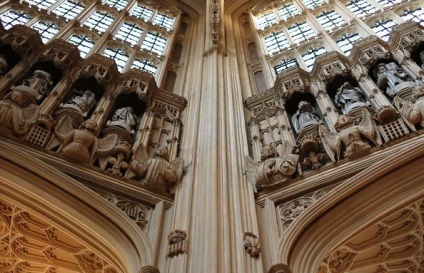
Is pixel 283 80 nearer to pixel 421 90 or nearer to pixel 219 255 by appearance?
pixel 421 90

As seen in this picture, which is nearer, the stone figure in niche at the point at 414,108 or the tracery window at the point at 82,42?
the stone figure in niche at the point at 414,108

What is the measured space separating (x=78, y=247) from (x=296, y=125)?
554cm

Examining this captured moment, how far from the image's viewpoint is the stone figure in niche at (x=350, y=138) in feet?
28.7

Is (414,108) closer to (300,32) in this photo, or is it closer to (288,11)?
(300,32)

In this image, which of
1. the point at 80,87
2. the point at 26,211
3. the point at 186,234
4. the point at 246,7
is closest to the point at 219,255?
the point at 186,234

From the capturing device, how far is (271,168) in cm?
884

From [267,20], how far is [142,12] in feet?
17.9

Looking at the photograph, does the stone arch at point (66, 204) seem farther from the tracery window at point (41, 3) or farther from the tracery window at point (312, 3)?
the tracery window at point (312, 3)

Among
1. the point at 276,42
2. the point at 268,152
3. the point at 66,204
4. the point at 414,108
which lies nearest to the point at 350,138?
the point at 414,108

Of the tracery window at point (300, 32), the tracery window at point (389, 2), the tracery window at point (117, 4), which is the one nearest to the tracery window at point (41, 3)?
the tracery window at point (117, 4)

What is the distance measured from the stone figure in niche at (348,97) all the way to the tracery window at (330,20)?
21.9 ft

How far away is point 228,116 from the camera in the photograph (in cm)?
1083

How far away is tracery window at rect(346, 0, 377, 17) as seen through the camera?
18047 mm

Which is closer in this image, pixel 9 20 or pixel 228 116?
pixel 228 116
